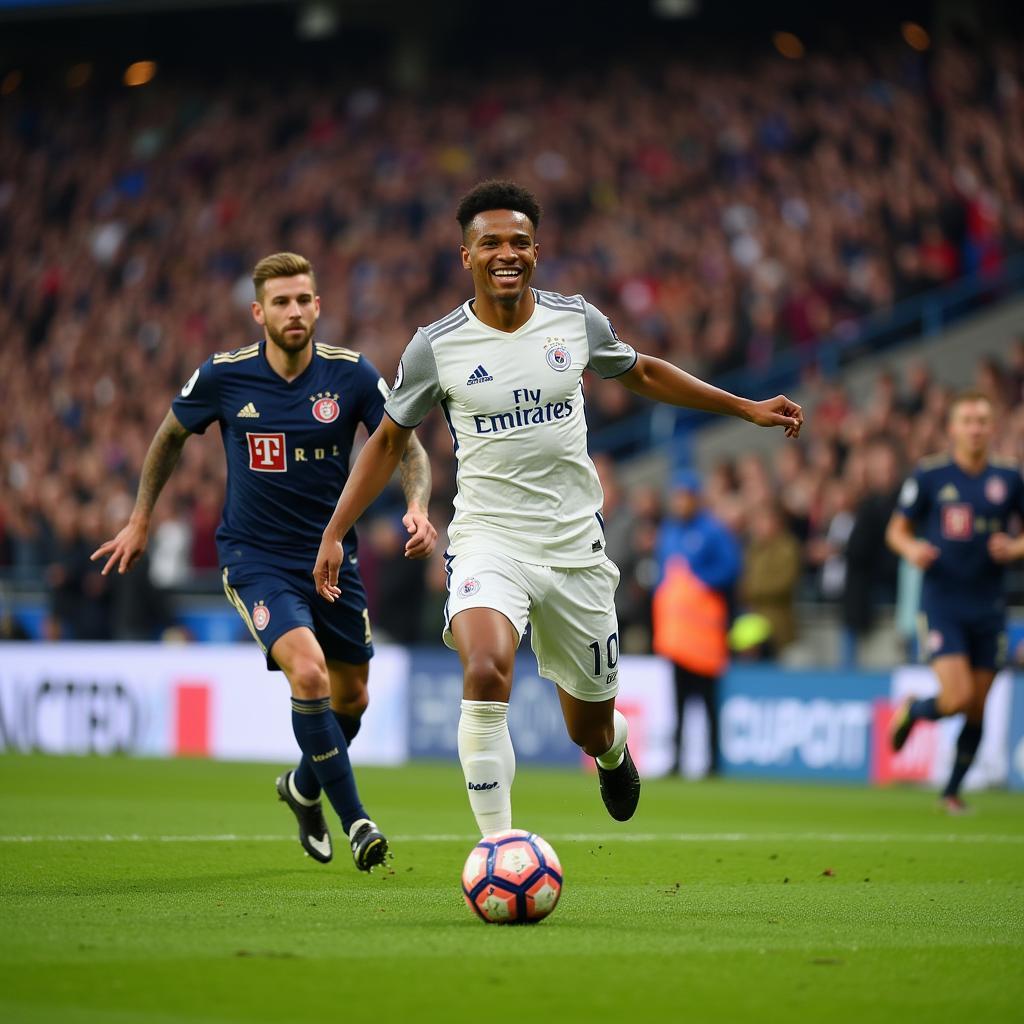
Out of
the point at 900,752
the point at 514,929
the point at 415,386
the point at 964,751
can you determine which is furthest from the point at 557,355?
the point at 900,752

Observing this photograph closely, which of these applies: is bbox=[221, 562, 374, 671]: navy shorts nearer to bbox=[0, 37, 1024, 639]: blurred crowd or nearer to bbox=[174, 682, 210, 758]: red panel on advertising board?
bbox=[0, 37, 1024, 639]: blurred crowd

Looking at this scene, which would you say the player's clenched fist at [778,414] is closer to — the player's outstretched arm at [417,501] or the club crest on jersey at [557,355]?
the club crest on jersey at [557,355]

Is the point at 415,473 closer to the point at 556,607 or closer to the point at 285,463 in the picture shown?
the point at 285,463

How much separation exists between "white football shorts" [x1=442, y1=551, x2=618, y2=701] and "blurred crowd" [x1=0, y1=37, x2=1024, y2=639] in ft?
30.8

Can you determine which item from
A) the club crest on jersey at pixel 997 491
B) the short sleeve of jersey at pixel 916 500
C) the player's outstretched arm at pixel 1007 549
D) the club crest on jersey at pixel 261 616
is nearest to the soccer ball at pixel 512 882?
the club crest on jersey at pixel 261 616

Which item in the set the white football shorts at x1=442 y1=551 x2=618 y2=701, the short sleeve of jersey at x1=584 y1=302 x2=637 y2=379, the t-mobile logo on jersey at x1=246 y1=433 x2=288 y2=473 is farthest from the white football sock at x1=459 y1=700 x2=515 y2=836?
the t-mobile logo on jersey at x1=246 y1=433 x2=288 y2=473

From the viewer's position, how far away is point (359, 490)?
688cm

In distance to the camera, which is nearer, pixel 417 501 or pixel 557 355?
pixel 557 355

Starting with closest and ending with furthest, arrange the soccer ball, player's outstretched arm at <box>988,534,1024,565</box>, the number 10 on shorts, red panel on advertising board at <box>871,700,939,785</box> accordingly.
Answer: the soccer ball < the number 10 on shorts < player's outstretched arm at <box>988,534,1024,565</box> < red panel on advertising board at <box>871,700,939,785</box>

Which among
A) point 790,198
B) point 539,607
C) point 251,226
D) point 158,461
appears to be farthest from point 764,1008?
point 251,226

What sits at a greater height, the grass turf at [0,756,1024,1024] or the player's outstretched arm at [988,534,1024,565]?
the player's outstretched arm at [988,534,1024,565]

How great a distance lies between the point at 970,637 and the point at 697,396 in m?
5.16

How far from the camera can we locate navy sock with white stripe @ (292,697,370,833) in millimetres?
7777

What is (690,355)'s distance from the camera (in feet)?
70.9
